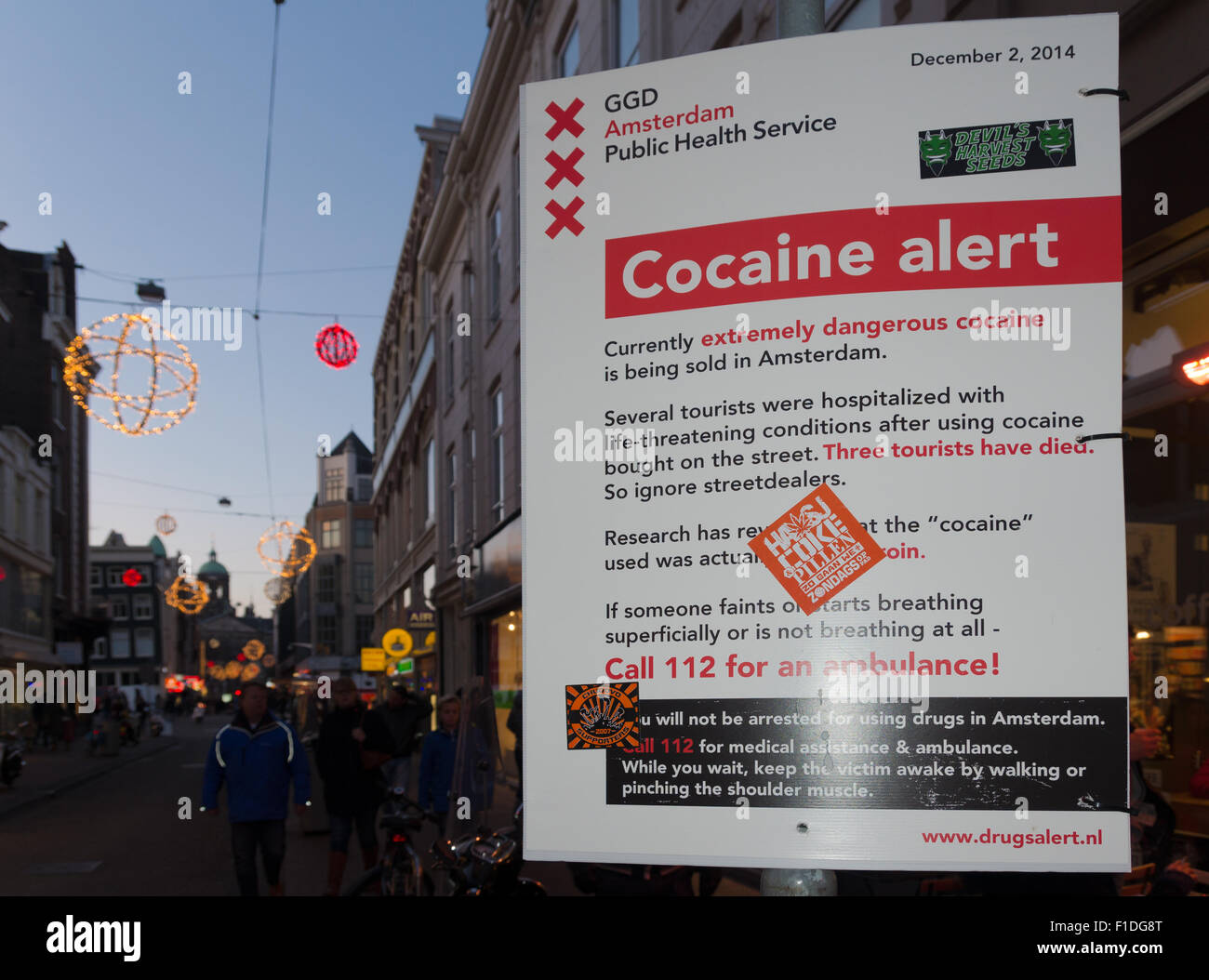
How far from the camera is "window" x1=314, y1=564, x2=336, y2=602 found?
95.0 metres

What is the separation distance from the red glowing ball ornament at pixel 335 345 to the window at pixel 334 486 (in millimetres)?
80593

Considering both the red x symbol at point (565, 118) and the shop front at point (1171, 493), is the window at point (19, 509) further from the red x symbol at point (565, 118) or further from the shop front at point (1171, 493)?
the red x symbol at point (565, 118)

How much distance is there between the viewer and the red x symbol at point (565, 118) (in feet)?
8.05

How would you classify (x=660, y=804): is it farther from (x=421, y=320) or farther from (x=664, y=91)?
(x=421, y=320)

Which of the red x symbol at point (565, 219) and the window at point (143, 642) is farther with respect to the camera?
the window at point (143, 642)

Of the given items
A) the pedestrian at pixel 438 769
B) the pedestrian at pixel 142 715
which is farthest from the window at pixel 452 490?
the pedestrian at pixel 142 715

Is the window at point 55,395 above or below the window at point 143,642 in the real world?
above

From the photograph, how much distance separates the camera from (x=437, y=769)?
1038 cm

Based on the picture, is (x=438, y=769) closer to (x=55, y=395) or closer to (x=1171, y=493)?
Result: (x=1171, y=493)

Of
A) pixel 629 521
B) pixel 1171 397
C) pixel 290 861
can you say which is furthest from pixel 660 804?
pixel 290 861

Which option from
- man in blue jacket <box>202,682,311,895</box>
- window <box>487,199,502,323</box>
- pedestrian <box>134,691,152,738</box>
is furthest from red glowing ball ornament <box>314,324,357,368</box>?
pedestrian <box>134,691,152,738</box>

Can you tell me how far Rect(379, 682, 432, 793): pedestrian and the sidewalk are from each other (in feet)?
33.5

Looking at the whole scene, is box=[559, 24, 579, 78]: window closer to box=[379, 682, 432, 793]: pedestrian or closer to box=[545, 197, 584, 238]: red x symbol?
box=[379, 682, 432, 793]: pedestrian
